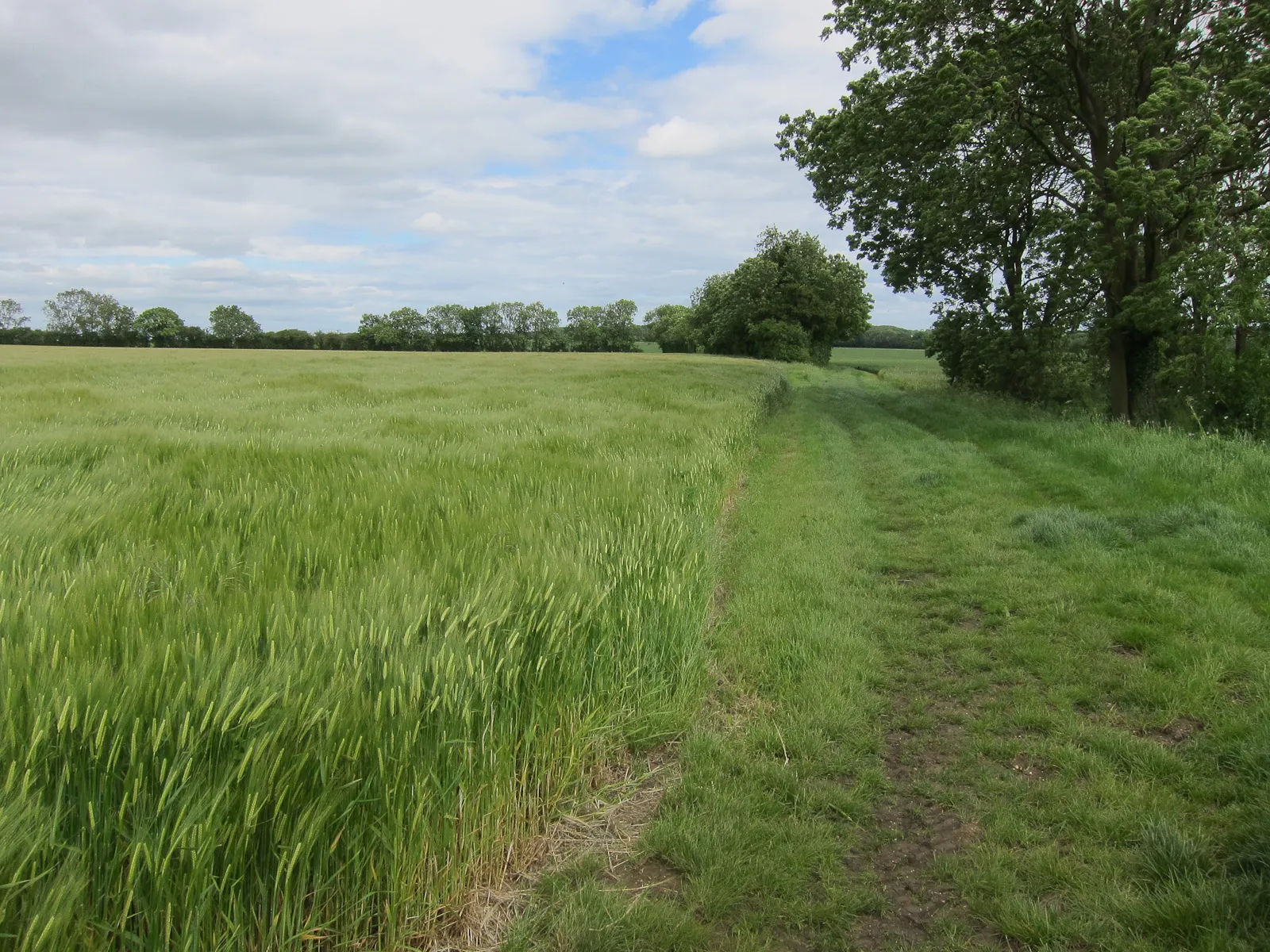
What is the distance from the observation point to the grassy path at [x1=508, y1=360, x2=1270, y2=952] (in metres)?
2.69

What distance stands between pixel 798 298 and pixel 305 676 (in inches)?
2349

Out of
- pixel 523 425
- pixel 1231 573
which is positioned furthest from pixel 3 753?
pixel 523 425

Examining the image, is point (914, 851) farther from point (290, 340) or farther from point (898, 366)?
point (290, 340)

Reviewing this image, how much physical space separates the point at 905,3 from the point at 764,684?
54.5 ft

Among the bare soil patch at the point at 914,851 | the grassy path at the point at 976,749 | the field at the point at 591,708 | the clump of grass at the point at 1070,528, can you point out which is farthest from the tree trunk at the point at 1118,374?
the bare soil patch at the point at 914,851

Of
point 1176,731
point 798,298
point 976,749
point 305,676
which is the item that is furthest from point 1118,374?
point 798,298

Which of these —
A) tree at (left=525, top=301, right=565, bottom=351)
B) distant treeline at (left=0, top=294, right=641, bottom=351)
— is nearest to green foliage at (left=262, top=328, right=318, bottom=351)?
distant treeline at (left=0, top=294, right=641, bottom=351)

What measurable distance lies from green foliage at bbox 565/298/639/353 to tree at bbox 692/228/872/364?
39247 mm

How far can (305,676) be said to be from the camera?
2273mm

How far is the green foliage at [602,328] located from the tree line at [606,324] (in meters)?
0.17

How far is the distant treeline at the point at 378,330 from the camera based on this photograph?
8131 cm

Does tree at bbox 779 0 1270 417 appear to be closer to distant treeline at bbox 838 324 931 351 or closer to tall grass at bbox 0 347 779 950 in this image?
tall grass at bbox 0 347 779 950

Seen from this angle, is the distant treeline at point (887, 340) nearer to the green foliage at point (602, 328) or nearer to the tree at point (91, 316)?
the green foliage at point (602, 328)

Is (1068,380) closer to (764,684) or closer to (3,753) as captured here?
(764,684)
